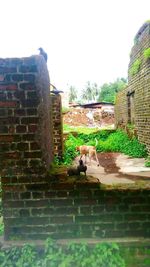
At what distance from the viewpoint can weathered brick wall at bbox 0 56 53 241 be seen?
3.58 m

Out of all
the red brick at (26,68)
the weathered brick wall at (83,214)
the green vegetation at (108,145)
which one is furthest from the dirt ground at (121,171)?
the red brick at (26,68)

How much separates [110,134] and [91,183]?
574 inches

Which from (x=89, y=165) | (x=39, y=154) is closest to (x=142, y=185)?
(x=39, y=154)

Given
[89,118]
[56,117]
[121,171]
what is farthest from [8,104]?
[89,118]

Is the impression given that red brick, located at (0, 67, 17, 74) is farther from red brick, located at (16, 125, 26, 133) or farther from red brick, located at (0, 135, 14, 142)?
red brick, located at (0, 135, 14, 142)

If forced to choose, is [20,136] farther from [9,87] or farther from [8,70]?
[8,70]

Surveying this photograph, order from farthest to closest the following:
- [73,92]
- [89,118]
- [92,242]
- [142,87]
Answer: [73,92] < [89,118] < [142,87] < [92,242]

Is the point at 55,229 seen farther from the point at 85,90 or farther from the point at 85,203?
the point at 85,90

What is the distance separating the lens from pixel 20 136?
363cm

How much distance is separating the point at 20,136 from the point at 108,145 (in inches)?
A: 440

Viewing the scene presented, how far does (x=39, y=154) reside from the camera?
3656 mm

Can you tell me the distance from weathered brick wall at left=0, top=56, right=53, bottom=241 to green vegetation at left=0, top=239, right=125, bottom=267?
0.29 m

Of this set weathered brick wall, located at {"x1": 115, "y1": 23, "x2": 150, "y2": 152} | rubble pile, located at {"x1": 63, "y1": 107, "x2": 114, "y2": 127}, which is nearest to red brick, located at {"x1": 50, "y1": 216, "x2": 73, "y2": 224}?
weathered brick wall, located at {"x1": 115, "y1": 23, "x2": 150, "y2": 152}

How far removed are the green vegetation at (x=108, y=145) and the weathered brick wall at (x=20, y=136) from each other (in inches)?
238
